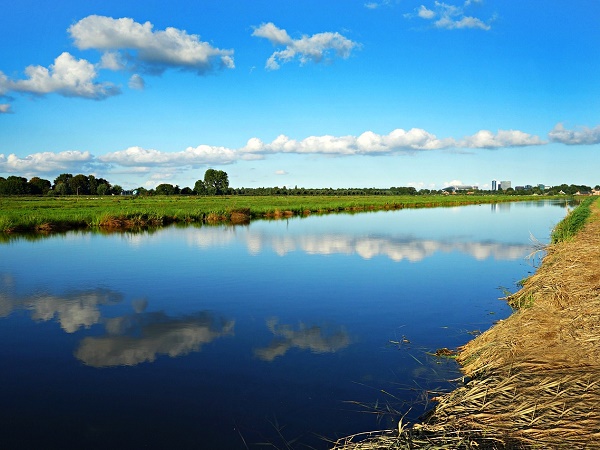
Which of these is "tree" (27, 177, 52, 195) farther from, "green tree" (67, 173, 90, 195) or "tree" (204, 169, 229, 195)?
"tree" (204, 169, 229, 195)

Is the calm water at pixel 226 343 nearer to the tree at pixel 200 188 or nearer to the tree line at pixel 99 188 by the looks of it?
the tree line at pixel 99 188

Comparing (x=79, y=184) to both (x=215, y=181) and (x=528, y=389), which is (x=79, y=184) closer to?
(x=215, y=181)

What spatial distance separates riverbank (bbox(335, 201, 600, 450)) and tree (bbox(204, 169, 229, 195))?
133956 mm

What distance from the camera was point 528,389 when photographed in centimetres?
482

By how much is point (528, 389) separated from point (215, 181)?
137 meters

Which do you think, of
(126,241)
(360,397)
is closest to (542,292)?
(360,397)

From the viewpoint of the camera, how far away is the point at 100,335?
832 cm

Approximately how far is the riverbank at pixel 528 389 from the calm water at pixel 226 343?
28.4 inches

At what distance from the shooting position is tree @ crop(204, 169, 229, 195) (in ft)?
451

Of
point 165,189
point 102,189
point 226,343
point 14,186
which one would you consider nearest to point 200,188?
point 165,189

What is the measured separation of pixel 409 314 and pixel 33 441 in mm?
7286

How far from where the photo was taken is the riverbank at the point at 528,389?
3.89 metres

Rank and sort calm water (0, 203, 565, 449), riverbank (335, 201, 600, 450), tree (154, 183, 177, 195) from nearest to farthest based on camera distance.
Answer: riverbank (335, 201, 600, 450) < calm water (0, 203, 565, 449) < tree (154, 183, 177, 195)

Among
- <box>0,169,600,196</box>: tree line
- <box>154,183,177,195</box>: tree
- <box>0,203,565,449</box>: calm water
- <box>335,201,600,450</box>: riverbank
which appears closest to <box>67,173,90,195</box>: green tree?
<box>0,169,600,196</box>: tree line
